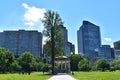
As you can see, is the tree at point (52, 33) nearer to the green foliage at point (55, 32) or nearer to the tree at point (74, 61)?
the green foliage at point (55, 32)

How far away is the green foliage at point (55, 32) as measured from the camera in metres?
65.3

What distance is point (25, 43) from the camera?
194750 mm

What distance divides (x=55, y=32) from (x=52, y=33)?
2.63 ft

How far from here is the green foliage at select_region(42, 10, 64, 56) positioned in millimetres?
65312

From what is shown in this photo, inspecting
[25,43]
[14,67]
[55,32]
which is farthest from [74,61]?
[25,43]

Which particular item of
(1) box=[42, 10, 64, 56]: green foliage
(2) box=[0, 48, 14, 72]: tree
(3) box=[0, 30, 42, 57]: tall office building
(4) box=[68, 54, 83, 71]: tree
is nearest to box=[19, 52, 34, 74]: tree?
(2) box=[0, 48, 14, 72]: tree

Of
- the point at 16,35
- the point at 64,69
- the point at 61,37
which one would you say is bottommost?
the point at 64,69

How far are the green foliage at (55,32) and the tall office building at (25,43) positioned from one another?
408ft

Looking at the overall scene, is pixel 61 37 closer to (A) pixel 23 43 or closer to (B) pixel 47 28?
(B) pixel 47 28

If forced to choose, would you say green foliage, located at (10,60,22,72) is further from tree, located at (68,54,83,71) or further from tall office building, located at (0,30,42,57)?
tall office building, located at (0,30,42,57)

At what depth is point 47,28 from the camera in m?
66.0

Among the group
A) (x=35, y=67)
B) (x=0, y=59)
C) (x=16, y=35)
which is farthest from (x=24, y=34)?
(x=0, y=59)

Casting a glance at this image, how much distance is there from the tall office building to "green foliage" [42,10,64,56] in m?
124

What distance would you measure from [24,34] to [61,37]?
136 m
